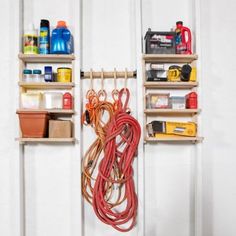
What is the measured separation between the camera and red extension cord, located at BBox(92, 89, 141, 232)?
166 cm

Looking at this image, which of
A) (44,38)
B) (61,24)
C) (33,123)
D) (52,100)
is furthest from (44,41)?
(33,123)

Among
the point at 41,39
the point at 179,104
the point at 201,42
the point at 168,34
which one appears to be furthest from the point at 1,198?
the point at 201,42

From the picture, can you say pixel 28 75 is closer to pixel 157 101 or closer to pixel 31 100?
pixel 31 100

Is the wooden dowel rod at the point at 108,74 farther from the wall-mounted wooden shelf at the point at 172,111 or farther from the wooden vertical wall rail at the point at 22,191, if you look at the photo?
the wooden vertical wall rail at the point at 22,191

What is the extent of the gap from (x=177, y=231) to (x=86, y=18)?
1.27m

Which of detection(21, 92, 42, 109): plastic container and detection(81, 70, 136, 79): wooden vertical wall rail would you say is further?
detection(81, 70, 136, 79): wooden vertical wall rail

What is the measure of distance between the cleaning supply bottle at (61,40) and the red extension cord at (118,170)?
0.38 metres

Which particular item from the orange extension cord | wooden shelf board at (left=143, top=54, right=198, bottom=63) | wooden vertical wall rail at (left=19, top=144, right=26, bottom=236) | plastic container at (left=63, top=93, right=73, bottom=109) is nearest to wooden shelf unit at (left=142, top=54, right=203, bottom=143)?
wooden shelf board at (left=143, top=54, right=198, bottom=63)

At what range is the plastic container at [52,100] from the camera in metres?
1.66

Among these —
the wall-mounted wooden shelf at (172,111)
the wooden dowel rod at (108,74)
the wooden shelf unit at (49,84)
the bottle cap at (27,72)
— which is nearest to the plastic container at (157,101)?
the wall-mounted wooden shelf at (172,111)

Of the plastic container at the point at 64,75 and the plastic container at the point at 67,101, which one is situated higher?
the plastic container at the point at 64,75

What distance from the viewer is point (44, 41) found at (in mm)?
1674

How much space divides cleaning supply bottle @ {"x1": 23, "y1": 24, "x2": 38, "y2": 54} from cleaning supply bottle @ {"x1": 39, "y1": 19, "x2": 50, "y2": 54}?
25 millimetres

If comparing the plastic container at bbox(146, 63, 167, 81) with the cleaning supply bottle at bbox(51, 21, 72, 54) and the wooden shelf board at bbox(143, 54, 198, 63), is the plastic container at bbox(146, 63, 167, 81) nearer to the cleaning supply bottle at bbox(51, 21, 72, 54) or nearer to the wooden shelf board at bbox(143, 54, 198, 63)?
the wooden shelf board at bbox(143, 54, 198, 63)
